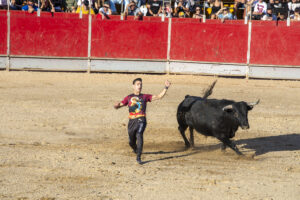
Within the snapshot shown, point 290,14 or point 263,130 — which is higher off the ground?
point 290,14

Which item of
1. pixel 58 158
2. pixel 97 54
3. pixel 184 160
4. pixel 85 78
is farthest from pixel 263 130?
pixel 97 54

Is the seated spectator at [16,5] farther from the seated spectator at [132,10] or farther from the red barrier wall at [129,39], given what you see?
the seated spectator at [132,10]

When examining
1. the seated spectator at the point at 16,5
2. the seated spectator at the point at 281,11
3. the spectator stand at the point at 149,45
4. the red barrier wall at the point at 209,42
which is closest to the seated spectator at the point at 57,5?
the spectator stand at the point at 149,45

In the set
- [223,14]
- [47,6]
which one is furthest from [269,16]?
[47,6]

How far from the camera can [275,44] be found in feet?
67.2

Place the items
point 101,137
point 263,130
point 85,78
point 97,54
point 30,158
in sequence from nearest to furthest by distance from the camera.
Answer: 1. point 30,158
2. point 101,137
3. point 263,130
4. point 85,78
5. point 97,54

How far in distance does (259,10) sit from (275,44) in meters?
1.46

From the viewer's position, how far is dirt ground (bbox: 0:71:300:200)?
753cm

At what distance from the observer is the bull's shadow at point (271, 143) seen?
10516mm


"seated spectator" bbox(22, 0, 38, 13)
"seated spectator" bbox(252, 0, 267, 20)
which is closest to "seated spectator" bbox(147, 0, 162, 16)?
"seated spectator" bbox(252, 0, 267, 20)

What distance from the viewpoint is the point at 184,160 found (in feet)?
30.6

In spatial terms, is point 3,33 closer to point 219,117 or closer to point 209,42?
point 209,42

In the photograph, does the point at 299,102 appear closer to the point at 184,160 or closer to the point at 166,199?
the point at 184,160

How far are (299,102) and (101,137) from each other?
7.24 m
